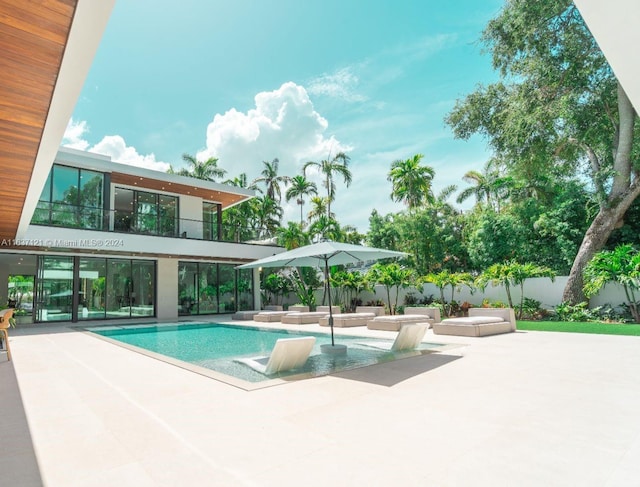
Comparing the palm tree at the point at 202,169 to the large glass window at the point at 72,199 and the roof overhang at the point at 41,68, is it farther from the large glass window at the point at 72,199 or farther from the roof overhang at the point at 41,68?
the roof overhang at the point at 41,68

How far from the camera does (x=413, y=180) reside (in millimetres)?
26172

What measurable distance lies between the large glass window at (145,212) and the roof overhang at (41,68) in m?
13.4

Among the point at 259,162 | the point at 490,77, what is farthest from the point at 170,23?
the point at 259,162

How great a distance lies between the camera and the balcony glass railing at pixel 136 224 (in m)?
16.6

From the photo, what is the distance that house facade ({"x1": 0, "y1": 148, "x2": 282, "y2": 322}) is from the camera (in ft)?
56.2

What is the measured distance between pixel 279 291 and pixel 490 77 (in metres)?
18.5

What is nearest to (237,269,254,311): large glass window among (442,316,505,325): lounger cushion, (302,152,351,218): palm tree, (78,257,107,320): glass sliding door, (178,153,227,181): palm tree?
(78,257,107,320): glass sliding door

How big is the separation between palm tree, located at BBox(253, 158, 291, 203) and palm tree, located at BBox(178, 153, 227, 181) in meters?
3.88

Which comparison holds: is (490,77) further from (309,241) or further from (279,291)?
(279,291)

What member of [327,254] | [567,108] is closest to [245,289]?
[327,254]

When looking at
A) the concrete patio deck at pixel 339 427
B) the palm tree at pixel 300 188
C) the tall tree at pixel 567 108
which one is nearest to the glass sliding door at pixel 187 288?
the palm tree at pixel 300 188

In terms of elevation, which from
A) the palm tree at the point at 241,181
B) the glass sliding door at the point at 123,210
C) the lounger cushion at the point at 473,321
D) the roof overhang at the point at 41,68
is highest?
the palm tree at the point at 241,181

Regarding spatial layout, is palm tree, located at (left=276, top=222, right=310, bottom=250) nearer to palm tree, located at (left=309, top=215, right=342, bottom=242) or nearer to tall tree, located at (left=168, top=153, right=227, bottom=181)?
palm tree, located at (left=309, top=215, right=342, bottom=242)

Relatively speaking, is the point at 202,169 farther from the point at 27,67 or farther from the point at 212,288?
the point at 27,67
